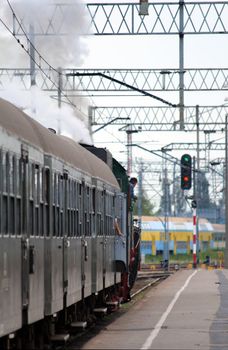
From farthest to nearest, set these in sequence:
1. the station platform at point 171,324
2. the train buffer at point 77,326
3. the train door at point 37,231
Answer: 1. the train buffer at point 77,326
2. the station platform at point 171,324
3. the train door at point 37,231

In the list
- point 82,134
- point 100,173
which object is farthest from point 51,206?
point 82,134

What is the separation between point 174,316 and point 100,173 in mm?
4451

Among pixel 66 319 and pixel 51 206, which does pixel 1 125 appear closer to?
pixel 51 206

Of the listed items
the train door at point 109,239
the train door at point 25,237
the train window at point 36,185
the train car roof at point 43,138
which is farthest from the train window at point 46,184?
the train door at point 109,239

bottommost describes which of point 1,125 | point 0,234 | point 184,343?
point 184,343

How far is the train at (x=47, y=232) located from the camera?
13.2 meters

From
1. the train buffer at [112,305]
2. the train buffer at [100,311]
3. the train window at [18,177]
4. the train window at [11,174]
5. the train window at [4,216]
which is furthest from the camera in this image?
the train buffer at [112,305]

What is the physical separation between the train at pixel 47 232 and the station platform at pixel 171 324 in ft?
2.48

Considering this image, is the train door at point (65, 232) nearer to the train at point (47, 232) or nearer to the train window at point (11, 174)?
the train at point (47, 232)

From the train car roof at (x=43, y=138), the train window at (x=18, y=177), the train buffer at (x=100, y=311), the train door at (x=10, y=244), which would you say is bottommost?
the train buffer at (x=100, y=311)

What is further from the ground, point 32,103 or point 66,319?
point 32,103

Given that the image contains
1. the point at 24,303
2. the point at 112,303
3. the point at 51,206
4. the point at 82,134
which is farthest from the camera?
the point at 82,134

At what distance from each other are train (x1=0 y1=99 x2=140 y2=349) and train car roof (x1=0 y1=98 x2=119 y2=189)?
23 mm

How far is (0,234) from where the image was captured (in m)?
12.5
